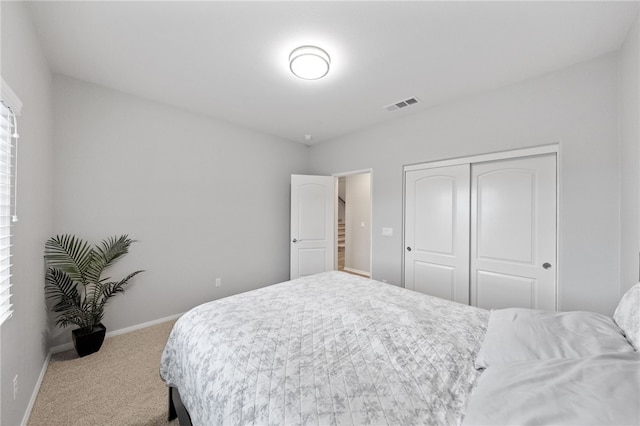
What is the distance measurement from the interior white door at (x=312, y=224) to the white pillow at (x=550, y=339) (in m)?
3.03

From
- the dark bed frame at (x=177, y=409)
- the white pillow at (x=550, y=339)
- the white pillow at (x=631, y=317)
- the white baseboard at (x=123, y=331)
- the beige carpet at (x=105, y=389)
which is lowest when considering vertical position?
the beige carpet at (x=105, y=389)

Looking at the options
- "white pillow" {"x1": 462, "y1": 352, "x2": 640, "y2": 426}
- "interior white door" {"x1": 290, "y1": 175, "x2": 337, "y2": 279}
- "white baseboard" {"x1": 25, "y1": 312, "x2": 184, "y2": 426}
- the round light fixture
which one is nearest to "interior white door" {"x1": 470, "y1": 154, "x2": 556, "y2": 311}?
"white pillow" {"x1": 462, "y1": 352, "x2": 640, "y2": 426}

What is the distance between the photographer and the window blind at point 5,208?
125 cm

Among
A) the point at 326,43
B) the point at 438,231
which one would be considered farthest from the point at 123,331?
the point at 438,231

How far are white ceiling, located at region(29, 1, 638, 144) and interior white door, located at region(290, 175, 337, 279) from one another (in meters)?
1.59

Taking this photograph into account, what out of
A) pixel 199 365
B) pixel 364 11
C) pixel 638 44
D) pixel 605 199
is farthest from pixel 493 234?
pixel 199 365

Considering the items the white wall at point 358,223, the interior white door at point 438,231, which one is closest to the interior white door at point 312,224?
the interior white door at point 438,231

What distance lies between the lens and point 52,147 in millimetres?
2258

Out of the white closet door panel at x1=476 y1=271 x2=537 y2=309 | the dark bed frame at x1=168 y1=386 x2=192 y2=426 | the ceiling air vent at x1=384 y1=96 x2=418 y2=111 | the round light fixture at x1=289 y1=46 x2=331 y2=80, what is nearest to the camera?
the dark bed frame at x1=168 y1=386 x2=192 y2=426

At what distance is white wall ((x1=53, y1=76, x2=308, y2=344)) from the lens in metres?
2.40

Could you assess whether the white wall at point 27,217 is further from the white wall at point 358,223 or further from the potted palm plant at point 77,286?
the white wall at point 358,223

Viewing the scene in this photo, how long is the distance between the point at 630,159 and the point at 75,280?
4420 millimetres

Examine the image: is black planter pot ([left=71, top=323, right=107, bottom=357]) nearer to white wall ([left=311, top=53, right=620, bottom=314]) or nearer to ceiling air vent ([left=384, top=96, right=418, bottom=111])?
ceiling air vent ([left=384, top=96, right=418, bottom=111])

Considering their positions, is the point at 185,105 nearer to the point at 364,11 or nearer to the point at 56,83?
the point at 56,83
